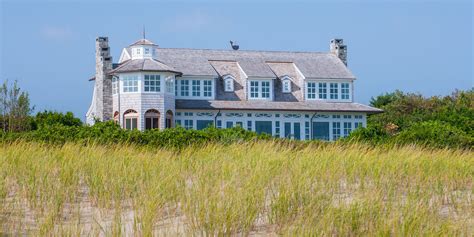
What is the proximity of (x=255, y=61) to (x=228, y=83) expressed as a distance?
8.95 feet

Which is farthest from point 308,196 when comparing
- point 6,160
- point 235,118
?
point 235,118

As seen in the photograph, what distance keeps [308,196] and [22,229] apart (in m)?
3.37

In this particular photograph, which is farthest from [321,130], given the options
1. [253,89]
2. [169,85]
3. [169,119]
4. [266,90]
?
[169,85]

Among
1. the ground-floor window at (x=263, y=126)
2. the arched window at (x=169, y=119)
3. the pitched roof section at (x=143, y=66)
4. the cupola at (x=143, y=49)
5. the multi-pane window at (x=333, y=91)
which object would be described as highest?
the cupola at (x=143, y=49)

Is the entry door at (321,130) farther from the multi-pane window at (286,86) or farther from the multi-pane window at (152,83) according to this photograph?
the multi-pane window at (152,83)

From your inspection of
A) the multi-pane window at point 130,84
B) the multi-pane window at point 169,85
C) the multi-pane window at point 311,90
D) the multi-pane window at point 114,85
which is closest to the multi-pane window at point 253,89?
the multi-pane window at point 311,90

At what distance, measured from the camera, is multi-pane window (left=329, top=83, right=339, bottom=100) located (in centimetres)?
4156

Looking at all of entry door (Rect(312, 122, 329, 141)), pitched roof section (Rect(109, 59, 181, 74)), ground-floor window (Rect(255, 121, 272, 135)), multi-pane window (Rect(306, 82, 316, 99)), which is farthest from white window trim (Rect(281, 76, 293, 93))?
pitched roof section (Rect(109, 59, 181, 74))

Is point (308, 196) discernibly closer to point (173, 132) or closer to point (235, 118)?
point (173, 132)

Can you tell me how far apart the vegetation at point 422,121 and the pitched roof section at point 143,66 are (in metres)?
10.2

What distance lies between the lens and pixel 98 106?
Result: 132ft

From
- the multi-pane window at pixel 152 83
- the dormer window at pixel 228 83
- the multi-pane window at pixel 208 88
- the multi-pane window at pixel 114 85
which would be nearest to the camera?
the multi-pane window at pixel 152 83

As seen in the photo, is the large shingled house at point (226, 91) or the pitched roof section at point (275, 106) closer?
the large shingled house at point (226, 91)

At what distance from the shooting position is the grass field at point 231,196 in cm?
849
